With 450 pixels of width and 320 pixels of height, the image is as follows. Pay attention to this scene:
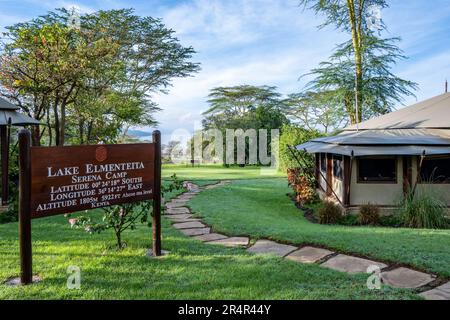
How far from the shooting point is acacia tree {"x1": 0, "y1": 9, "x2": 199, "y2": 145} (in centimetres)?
1027

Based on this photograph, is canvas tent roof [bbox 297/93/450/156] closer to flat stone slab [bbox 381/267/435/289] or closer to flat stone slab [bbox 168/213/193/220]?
flat stone slab [bbox 168/213/193/220]

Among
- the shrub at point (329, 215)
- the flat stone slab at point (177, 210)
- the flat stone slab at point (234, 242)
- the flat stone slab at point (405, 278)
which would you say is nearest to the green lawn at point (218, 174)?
the flat stone slab at point (177, 210)

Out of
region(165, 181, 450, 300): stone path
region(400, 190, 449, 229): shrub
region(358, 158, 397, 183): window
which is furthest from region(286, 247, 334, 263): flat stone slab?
region(358, 158, 397, 183): window

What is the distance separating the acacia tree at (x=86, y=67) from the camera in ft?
33.7

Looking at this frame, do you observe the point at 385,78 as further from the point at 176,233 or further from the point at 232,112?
the point at 232,112

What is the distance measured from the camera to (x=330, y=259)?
3922 millimetres

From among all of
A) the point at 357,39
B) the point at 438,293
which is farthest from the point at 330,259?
the point at 357,39

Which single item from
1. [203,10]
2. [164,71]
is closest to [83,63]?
[203,10]

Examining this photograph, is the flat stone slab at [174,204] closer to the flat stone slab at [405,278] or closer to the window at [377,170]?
the window at [377,170]

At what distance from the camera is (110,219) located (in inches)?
167

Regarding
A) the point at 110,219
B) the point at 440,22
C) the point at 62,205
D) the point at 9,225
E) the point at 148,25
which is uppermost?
the point at 148,25

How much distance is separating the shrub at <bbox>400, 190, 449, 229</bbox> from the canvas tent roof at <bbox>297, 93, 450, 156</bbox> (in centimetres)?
107

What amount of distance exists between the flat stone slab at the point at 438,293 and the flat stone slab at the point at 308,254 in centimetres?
120

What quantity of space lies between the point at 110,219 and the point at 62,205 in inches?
35.4
